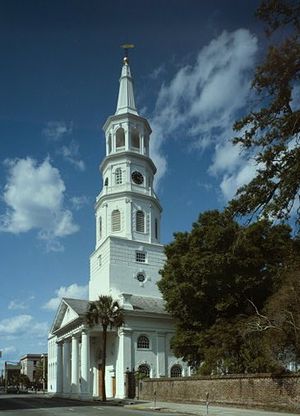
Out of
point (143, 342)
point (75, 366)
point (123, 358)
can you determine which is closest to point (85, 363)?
point (123, 358)

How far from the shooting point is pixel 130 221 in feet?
206

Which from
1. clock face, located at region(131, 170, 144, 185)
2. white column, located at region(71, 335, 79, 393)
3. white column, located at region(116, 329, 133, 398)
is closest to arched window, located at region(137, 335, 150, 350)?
white column, located at region(116, 329, 133, 398)

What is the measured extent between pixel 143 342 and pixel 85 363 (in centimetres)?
597

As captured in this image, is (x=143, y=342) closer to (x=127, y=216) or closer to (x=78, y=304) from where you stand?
(x=78, y=304)

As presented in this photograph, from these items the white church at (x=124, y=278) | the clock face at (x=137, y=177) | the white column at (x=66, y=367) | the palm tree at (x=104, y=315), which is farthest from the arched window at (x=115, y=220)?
the white column at (x=66, y=367)

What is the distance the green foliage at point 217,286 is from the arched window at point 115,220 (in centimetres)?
1603

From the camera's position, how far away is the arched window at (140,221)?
6338 cm

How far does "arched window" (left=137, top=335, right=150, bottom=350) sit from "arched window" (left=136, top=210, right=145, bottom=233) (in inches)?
482

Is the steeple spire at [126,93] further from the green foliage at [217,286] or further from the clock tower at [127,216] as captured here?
the green foliage at [217,286]

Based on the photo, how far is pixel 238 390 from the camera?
32.1m

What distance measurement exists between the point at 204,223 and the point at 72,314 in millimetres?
22593

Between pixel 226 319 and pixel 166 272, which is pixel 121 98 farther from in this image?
pixel 226 319

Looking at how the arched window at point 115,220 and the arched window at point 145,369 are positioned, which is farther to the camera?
the arched window at point 115,220

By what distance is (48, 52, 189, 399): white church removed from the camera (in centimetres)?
5569
